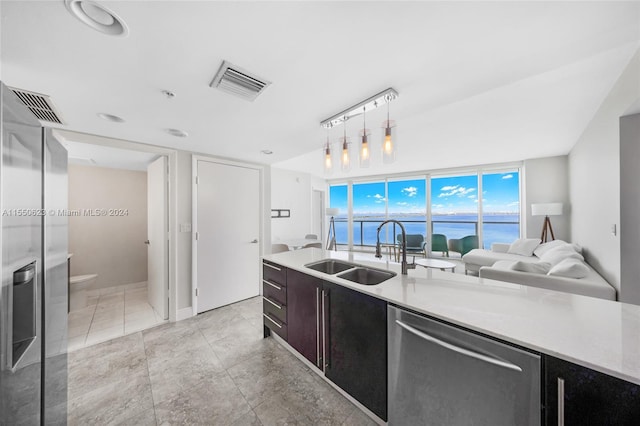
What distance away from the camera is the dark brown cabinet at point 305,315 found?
1717 millimetres

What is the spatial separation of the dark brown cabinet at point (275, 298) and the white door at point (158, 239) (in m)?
1.48

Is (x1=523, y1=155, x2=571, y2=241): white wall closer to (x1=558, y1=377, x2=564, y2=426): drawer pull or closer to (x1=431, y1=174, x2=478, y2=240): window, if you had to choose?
(x1=431, y1=174, x2=478, y2=240): window

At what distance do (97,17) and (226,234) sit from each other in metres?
2.59

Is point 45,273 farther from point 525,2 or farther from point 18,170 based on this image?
point 525,2

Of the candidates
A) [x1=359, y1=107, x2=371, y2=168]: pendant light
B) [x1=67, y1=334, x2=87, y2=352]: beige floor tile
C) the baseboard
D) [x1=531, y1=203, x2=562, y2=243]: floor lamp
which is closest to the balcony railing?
[x1=531, y1=203, x2=562, y2=243]: floor lamp

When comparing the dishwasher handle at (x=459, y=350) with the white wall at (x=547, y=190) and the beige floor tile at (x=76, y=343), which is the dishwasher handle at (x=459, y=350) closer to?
the beige floor tile at (x=76, y=343)

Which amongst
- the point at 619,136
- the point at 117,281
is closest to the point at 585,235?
the point at 619,136

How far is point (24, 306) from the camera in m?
0.84

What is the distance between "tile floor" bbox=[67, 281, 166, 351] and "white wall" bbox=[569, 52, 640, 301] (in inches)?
194

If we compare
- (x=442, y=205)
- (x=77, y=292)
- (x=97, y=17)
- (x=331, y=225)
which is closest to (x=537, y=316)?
(x=97, y=17)

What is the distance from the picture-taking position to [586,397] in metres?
0.74

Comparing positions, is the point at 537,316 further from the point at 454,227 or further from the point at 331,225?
the point at 331,225

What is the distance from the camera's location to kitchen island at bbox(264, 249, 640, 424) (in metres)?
0.74

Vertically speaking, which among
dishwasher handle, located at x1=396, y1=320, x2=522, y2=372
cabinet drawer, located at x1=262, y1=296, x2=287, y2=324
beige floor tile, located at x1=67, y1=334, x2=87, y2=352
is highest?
dishwasher handle, located at x1=396, y1=320, x2=522, y2=372
